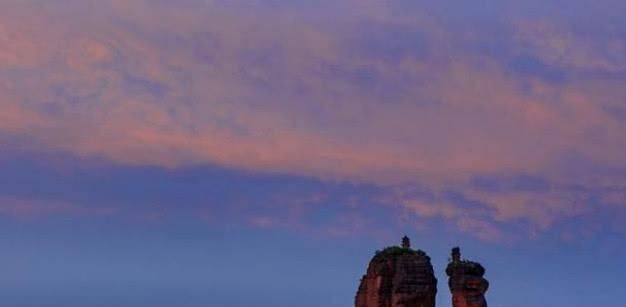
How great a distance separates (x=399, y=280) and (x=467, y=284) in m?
7.59

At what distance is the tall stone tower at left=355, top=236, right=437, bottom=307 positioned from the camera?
349ft

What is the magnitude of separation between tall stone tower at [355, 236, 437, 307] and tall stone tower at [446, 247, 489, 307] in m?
2.49

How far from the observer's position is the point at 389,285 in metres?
112

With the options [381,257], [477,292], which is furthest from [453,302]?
[381,257]

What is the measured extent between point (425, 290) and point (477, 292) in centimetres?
550

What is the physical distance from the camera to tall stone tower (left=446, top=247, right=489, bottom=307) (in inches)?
4146

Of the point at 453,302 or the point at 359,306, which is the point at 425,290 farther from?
the point at 359,306

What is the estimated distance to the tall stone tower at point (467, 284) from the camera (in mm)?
105312

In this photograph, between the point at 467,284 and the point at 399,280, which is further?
the point at 399,280

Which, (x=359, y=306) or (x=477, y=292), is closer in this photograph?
(x=477, y=292)

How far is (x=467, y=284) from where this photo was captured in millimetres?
105688

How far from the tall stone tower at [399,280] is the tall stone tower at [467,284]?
2.49 m

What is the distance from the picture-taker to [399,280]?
10869cm

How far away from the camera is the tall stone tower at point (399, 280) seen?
106m
